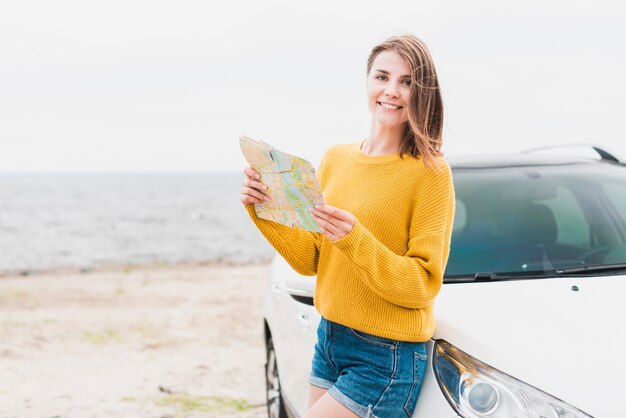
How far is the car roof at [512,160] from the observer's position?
3254 millimetres

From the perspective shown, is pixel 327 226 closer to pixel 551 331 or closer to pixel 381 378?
pixel 381 378

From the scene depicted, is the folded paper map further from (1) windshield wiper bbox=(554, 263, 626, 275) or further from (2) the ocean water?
(2) the ocean water

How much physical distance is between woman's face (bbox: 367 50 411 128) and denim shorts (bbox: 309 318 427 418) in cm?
66

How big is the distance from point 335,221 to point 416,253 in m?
0.26

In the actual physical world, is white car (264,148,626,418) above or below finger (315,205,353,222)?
below

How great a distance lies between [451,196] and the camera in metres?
1.97

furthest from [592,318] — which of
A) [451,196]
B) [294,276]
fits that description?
[294,276]

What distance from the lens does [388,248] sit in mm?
1978

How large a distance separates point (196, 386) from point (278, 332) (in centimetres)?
225

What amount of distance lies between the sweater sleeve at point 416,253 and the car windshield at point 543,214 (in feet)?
2.93

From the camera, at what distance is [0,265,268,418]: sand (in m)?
4.79

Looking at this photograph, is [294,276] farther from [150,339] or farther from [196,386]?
[150,339]

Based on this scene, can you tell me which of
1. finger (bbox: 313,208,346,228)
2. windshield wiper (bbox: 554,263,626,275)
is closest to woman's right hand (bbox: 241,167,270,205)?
finger (bbox: 313,208,346,228)

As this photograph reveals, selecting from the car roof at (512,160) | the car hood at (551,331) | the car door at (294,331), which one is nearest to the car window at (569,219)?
the car roof at (512,160)
